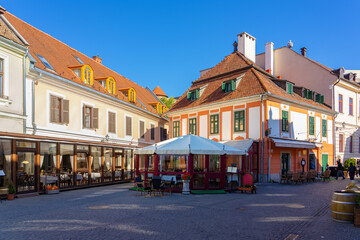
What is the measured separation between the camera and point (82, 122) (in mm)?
19844

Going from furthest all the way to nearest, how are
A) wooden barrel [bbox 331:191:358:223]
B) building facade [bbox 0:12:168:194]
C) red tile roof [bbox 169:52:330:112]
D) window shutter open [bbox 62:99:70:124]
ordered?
1. red tile roof [bbox 169:52:330:112]
2. window shutter open [bbox 62:99:70:124]
3. building facade [bbox 0:12:168:194]
4. wooden barrel [bbox 331:191:358:223]

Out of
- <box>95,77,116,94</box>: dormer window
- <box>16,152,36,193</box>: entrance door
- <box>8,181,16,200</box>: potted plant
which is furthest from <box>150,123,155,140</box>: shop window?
<box>8,181,16,200</box>: potted plant

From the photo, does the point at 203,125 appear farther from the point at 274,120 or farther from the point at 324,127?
the point at 324,127

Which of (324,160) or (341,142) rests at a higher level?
(341,142)

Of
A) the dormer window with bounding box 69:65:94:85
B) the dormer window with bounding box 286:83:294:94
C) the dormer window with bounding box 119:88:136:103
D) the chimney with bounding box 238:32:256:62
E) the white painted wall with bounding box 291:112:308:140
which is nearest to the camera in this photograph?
the dormer window with bounding box 69:65:94:85

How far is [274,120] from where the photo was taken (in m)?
23.0

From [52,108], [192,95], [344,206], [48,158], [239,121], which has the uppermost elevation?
[192,95]

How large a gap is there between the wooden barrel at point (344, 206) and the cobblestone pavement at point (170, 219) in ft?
0.75

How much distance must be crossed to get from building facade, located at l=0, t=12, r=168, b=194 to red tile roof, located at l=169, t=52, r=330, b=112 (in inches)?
227

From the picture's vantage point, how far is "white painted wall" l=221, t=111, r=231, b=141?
24.6 metres

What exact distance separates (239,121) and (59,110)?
12948 millimetres

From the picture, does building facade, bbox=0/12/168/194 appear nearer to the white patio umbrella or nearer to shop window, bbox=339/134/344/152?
the white patio umbrella

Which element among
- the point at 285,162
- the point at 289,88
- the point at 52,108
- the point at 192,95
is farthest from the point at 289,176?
the point at 52,108

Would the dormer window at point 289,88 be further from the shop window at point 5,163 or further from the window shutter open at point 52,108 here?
the shop window at point 5,163
